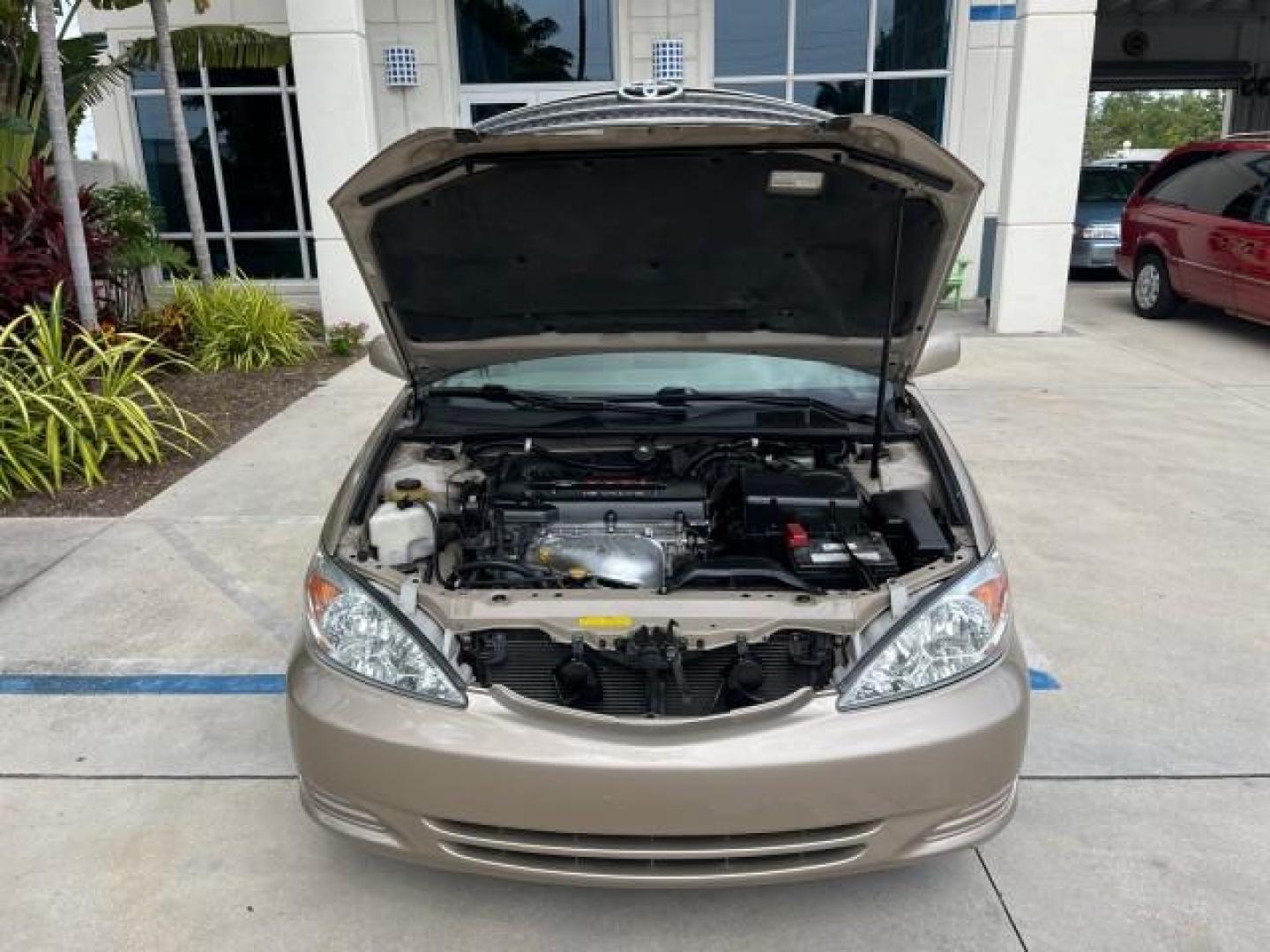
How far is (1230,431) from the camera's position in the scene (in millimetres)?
6629

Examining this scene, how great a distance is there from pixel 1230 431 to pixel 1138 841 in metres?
4.95

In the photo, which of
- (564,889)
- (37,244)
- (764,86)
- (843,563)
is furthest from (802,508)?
(764,86)

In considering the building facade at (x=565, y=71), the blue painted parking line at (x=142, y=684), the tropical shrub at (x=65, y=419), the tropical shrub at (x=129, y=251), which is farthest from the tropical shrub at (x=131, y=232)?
the blue painted parking line at (x=142, y=684)

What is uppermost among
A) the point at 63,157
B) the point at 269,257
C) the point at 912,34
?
the point at 912,34

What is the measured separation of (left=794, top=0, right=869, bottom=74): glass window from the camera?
11.9 metres

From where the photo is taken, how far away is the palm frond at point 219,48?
32.9ft

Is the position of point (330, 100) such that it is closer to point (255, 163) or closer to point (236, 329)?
point (236, 329)

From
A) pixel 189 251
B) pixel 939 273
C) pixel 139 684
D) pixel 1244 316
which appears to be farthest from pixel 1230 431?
pixel 189 251

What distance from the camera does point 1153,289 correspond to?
10.9 m

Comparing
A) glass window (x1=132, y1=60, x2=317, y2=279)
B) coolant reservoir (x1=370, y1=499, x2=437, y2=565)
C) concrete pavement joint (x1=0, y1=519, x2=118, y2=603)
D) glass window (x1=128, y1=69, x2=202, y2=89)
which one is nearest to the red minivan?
coolant reservoir (x1=370, y1=499, x2=437, y2=565)

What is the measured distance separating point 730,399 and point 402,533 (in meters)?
1.24

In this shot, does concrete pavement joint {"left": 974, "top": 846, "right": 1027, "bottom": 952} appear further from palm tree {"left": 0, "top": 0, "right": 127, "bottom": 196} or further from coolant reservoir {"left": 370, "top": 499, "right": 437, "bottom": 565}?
palm tree {"left": 0, "top": 0, "right": 127, "bottom": 196}

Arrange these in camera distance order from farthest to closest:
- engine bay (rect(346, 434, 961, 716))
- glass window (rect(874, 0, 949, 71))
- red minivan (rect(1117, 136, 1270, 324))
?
glass window (rect(874, 0, 949, 71))
red minivan (rect(1117, 136, 1270, 324))
engine bay (rect(346, 434, 961, 716))

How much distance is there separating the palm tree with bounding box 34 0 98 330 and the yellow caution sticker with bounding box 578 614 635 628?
6.47 metres
